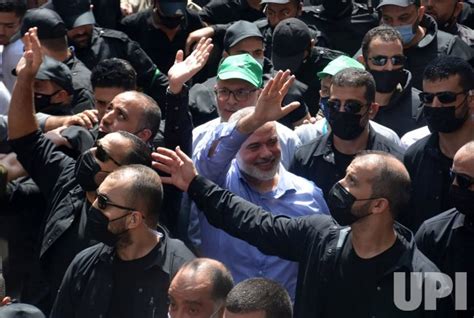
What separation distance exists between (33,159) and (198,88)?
199 centimetres

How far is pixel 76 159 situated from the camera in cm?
720

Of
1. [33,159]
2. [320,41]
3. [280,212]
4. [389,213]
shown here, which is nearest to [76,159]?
[33,159]

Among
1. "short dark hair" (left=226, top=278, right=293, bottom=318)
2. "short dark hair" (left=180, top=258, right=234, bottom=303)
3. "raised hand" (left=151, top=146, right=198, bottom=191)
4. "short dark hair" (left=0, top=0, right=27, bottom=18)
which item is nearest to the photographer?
"short dark hair" (left=226, top=278, right=293, bottom=318)

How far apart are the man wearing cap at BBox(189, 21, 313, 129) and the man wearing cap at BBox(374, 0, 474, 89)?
87 centimetres

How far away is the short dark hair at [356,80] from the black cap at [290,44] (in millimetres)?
1763

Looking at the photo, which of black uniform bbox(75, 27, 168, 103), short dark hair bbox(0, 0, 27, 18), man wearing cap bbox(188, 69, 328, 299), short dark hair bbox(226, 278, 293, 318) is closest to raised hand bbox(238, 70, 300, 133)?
man wearing cap bbox(188, 69, 328, 299)

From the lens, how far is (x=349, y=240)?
5.93 metres

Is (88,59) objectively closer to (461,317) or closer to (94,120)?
(94,120)

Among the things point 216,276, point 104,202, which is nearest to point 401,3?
point 104,202

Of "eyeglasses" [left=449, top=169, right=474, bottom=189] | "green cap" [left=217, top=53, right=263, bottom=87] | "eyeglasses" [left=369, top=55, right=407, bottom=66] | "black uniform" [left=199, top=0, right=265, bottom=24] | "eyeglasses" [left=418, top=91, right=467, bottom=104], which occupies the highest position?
"eyeglasses" [left=449, top=169, right=474, bottom=189]

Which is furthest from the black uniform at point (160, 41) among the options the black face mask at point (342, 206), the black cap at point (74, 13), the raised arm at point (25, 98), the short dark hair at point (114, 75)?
the black face mask at point (342, 206)

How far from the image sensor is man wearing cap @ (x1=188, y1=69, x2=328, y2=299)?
6.57 m

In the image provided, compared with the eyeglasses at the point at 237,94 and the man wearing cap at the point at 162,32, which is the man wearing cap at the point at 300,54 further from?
the eyeglasses at the point at 237,94

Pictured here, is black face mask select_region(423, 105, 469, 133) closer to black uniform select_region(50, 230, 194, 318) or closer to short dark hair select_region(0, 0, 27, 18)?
black uniform select_region(50, 230, 194, 318)
